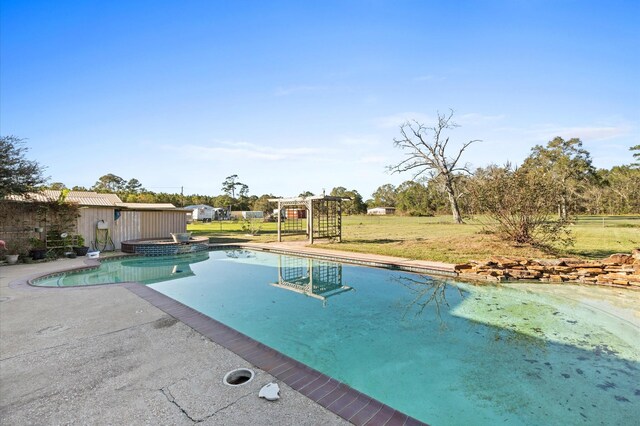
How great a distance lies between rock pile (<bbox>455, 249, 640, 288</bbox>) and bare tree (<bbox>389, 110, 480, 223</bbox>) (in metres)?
20.4

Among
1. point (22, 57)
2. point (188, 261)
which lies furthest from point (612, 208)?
point (22, 57)

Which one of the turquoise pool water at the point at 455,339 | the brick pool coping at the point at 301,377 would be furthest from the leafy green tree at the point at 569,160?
the brick pool coping at the point at 301,377

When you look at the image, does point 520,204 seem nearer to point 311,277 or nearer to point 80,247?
point 311,277

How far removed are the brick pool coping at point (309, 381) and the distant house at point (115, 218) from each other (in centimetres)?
1029

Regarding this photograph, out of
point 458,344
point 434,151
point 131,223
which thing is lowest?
point 458,344

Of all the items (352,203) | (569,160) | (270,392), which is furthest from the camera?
(352,203)

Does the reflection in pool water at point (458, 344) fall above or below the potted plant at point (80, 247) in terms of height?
below

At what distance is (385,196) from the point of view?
77.8 m

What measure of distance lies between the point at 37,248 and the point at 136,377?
10636mm

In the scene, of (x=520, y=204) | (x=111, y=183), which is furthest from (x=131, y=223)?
(x=111, y=183)

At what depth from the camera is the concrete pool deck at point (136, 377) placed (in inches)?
87.7

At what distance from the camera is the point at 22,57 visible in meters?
9.80

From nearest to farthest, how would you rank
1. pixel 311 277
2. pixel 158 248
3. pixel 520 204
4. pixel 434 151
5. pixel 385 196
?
pixel 311 277
pixel 520 204
pixel 158 248
pixel 434 151
pixel 385 196

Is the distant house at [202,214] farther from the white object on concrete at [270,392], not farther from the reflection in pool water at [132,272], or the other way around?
the white object on concrete at [270,392]
